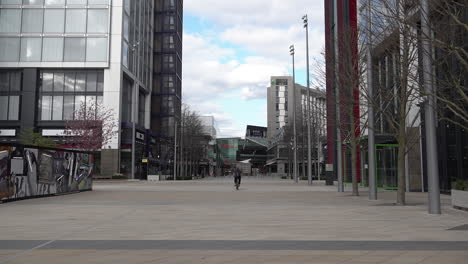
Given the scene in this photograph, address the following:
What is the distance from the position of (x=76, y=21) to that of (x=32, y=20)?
5.29m

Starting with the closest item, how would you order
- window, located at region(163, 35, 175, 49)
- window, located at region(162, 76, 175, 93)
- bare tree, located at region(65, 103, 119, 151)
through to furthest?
bare tree, located at region(65, 103, 119, 151) → window, located at region(162, 76, 175, 93) → window, located at region(163, 35, 175, 49)

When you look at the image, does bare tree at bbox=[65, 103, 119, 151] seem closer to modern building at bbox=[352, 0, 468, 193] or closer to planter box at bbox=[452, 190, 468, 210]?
modern building at bbox=[352, 0, 468, 193]

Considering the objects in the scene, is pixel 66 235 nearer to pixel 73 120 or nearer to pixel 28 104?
pixel 73 120

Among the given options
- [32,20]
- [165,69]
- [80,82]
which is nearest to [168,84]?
[165,69]

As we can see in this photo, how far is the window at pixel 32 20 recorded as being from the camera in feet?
175

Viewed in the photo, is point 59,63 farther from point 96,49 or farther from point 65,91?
point 96,49

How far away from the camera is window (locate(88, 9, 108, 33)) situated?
53.8 m

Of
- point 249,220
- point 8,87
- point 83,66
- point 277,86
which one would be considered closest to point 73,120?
point 83,66

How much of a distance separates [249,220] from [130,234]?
3.54m

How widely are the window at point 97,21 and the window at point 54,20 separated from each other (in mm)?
3275

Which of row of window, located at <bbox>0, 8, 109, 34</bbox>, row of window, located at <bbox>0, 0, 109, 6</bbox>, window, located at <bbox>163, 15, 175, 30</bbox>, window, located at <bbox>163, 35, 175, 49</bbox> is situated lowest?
row of window, located at <bbox>0, 8, 109, 34</bbox>

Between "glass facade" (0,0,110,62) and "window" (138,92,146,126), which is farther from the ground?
"glass facade" (0,0,110,62)

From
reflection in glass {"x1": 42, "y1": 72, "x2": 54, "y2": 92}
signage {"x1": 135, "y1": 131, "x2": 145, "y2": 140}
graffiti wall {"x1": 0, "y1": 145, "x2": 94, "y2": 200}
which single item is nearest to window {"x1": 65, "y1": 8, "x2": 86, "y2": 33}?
reflection in glass {"x1": 42, "y1": 72, "x2": 54, "y2": 92}

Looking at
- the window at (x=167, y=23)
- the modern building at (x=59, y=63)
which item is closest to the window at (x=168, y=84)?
the window at (x=167, y=23)
